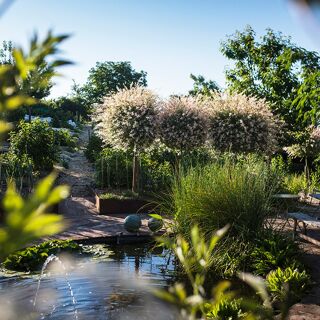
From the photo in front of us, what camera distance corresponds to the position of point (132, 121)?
11289 mm

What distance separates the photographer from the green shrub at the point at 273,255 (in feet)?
18.3

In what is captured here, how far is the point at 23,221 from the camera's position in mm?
391

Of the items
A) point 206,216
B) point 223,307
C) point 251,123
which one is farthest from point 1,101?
point 251,123

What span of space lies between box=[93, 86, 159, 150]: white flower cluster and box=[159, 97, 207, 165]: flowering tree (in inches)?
21.4

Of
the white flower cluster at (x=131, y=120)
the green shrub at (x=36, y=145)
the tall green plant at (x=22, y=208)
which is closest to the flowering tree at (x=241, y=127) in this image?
the white flower cluster at (x=131, y=120)

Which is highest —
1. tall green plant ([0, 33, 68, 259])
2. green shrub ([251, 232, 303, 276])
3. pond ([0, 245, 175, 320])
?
tall green plant ([0, 33, 68, 259])

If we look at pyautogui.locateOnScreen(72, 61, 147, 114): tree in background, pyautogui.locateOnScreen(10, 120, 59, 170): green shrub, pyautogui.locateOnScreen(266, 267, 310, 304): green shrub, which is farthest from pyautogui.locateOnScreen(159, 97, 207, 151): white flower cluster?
pyautogui.locateOnScreen(72, 61, 147, 114): tree in background

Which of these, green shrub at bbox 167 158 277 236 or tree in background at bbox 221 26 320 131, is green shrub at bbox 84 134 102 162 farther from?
green shrub at bbox 167 158 277 236

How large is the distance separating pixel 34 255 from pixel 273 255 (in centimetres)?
328

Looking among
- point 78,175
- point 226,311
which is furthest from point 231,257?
point 78,175

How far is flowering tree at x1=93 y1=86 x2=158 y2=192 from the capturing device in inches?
444

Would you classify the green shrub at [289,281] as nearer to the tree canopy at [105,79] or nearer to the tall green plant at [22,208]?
the tall green plant at [22,208]

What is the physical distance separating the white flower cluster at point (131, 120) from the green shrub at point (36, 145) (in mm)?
2299

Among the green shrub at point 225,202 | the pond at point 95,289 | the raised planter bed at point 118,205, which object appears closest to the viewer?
the pond at point 95,289
